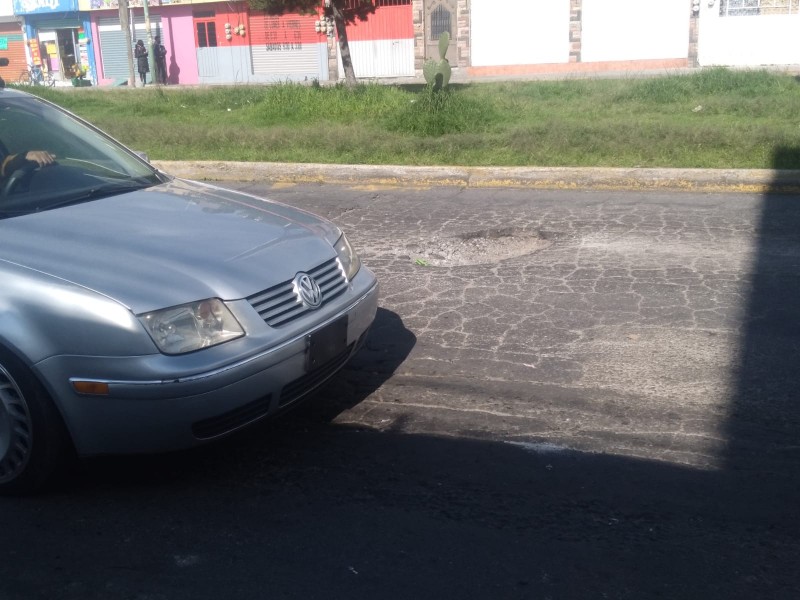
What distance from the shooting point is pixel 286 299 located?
3.87 meters

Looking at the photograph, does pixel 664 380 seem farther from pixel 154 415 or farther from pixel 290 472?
pixel 154 415

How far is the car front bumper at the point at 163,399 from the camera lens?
3.44m

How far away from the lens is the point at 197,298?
358 centimetres

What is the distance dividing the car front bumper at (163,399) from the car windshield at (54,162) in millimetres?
1094

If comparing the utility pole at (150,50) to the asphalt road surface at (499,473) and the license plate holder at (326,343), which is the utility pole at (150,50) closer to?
the asphalt road surface at (499,473)

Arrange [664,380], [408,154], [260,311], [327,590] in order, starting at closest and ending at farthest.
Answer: [327,590] → [260,311] → [664,380] → [408,154]

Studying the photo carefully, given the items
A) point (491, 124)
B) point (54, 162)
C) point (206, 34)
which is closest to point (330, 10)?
point (491, 124)

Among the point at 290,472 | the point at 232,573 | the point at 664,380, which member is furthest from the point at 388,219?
the point at 232,573

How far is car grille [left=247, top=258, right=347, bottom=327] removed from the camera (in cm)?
376

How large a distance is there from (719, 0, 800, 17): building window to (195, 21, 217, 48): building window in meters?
19.1

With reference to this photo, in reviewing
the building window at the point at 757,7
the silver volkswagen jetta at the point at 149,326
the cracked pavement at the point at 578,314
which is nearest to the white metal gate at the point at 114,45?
the building window at the point at 757,7

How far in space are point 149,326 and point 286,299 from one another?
0.64 m

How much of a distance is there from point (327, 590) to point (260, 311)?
46.8 inches

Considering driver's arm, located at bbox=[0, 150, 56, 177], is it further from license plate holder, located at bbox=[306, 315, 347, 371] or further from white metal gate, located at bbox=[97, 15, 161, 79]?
white metal gate, located at bbox=[97, 15, 161, 79]
